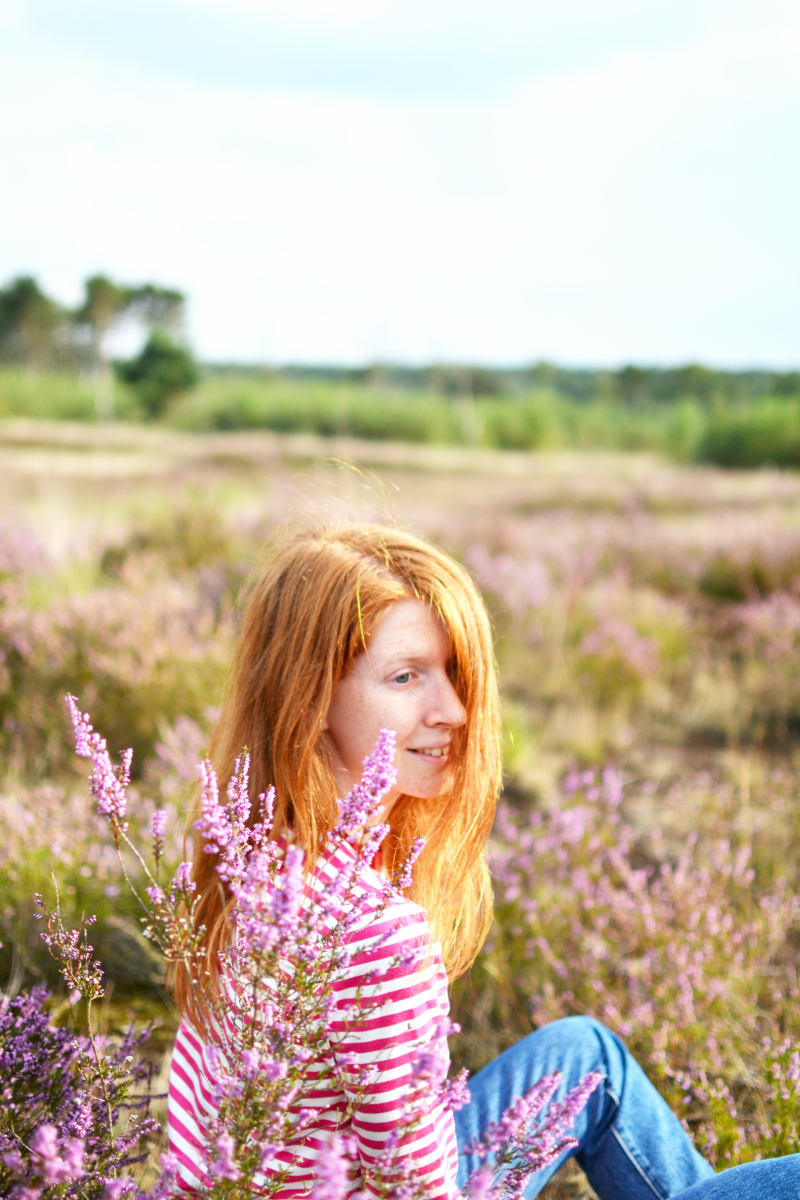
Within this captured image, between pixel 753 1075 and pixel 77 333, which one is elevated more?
pixel 77 333

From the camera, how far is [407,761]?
149 centimetres

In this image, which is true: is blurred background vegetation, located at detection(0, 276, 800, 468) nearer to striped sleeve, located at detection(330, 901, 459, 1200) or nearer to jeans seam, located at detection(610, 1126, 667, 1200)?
jeans seam, located at detection(610, 1126, 667, 1200)

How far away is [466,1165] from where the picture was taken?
1.53m

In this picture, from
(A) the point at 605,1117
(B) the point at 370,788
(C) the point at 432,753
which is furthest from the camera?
(A) the point at 605,1117

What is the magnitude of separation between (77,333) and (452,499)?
39231 millimetres

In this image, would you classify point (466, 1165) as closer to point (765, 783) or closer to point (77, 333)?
point (765, 783)

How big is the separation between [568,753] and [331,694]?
338 centimetres

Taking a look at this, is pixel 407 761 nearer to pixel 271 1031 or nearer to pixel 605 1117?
pixel 271 1031

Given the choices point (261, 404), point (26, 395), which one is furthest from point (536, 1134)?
point (26, 395)

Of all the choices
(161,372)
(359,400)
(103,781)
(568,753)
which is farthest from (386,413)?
(103,781)

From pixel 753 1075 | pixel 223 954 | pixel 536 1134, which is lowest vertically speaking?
pixel 753 1075

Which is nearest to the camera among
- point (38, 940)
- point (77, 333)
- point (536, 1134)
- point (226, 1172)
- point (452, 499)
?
point (226, 1172)

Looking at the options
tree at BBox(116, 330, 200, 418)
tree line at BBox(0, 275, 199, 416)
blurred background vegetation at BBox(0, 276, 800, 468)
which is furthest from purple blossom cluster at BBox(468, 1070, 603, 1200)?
tree line at BBox(0, 275, 199, 416)

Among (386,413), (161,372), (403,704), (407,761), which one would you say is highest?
(161,372)
